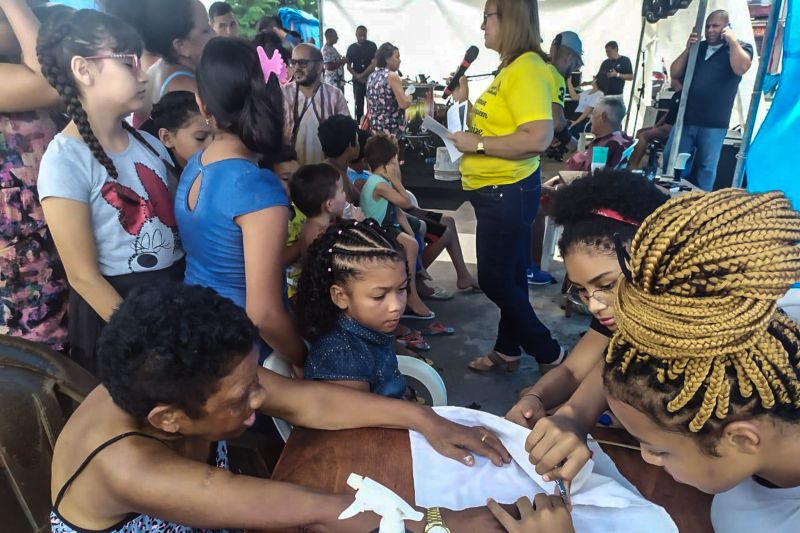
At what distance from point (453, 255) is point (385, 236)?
267 centimetres

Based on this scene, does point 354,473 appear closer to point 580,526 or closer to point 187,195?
point 580,526

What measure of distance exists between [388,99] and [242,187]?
6.46 metres

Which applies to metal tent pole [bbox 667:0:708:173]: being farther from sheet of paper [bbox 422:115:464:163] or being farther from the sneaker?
sheet of paper [bbox 422:115:464:163]

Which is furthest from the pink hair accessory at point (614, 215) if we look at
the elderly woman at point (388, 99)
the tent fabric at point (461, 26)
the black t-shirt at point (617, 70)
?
the black t-shirt at point (617, 70)

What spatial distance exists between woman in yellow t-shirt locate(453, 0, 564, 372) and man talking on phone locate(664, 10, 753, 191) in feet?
10.3

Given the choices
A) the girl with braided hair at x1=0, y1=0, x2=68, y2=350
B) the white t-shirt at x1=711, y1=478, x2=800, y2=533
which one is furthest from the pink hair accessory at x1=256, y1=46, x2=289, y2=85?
the white t-shirt at x1=711, y1=478, x2=800, y2=533

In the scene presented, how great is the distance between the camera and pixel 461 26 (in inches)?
364

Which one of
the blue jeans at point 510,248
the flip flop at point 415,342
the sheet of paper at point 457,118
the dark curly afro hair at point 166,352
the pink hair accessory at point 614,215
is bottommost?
the flip flop at point 415,342

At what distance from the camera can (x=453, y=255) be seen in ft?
14.5

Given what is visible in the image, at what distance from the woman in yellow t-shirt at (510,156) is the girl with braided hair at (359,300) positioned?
1067 millimetres

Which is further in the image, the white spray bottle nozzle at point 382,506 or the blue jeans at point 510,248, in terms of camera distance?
the blue jeans at point 510,248

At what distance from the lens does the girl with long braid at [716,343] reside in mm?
708

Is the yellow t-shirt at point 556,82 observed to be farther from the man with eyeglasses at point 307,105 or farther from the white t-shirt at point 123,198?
the white t-shirt at point 123,198

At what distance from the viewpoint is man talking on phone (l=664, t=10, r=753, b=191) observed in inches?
197
